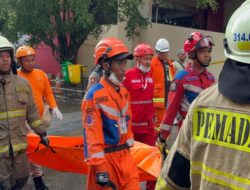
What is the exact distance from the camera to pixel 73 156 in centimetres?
565

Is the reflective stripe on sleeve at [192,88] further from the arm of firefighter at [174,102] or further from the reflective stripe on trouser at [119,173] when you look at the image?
the reflective stripe on trouser at [119,173]

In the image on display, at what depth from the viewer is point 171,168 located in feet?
6.56

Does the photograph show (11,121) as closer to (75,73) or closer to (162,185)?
(162,185)

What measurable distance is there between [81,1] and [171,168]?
11.2m

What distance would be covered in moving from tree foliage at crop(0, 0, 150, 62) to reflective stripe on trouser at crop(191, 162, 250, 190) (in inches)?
446

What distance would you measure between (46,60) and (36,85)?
1472 cm

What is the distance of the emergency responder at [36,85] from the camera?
601 cm

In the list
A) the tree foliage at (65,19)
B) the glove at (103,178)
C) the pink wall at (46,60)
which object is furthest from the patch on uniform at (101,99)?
the pink wall at (46,60)

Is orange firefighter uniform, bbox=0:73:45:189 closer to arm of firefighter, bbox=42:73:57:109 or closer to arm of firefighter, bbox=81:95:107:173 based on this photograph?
arm of firefighter, bbox=81:95:107:173

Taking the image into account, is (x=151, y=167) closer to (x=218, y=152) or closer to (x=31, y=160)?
(x=31, y=160)

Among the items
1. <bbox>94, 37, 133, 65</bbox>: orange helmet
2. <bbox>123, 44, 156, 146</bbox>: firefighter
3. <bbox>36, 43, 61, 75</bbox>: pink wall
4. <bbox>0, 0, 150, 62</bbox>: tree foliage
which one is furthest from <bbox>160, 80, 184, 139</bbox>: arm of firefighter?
<bbox>36, 43, 61, 75</bbox>: pink wall

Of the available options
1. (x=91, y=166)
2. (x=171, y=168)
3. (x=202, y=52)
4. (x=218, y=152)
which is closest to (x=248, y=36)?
(x=218, y=152)

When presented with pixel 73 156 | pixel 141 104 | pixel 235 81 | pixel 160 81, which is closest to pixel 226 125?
pixel 235 81

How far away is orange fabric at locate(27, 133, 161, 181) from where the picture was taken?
5.21 m
